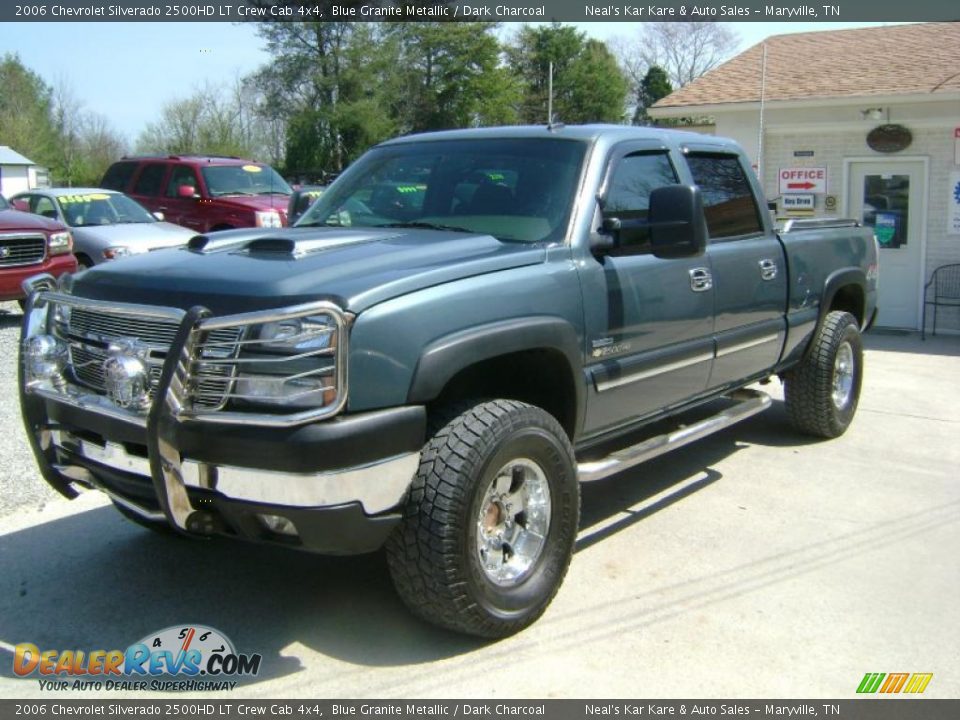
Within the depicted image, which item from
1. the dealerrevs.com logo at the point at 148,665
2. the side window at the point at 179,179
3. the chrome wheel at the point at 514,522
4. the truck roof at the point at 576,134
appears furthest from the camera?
the side window at the point at 179,179

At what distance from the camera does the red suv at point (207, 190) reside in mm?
13820

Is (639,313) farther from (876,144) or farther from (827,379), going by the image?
(876,144)

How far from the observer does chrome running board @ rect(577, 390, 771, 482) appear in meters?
4.21

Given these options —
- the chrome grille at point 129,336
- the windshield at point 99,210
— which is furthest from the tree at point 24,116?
the chrome grille at point 129,336

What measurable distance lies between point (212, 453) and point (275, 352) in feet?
1.26

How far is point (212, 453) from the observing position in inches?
122

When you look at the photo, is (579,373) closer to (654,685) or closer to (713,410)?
(654,685)

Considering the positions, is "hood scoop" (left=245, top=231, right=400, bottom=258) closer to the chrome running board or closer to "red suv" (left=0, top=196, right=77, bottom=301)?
the chrome running board

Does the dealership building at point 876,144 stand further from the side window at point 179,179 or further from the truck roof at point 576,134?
the side window at point 179,179

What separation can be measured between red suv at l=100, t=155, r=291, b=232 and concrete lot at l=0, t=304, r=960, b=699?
831 centimetres

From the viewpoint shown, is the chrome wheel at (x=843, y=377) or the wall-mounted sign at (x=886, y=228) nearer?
the chrome wheel at (x=843, y=377)

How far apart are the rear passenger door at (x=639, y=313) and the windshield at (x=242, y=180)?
33.1 ft

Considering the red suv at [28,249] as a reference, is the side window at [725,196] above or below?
above

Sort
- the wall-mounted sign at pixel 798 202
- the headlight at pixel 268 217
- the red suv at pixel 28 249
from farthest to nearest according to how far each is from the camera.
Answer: the headlight at pixel 268 217 → the wall-mounted sign at pixel 798 202 → the red suv at pixel 28 249
